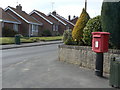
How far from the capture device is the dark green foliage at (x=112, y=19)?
23.1ft

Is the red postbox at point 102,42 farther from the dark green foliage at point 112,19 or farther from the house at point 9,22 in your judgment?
the house at point 9,22

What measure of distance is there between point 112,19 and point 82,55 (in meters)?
2.14

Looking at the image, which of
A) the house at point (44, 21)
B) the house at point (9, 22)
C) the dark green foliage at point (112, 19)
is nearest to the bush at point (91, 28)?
the dark green foliage at point (112, 19)

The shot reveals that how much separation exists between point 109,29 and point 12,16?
34.3 meters

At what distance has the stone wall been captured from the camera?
715cm

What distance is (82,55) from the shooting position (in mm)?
8391

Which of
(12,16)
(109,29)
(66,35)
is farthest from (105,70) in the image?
(12,16)

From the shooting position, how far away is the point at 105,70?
7.23 metres

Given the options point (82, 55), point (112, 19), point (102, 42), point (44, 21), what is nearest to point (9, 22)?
point (44, 21)

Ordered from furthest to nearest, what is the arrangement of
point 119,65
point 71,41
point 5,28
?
point 5,28
point 71,41
point 119,65

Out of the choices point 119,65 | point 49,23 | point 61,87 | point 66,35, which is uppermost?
point 49,23

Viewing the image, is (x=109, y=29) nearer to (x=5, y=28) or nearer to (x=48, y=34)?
(x=5, y=28)

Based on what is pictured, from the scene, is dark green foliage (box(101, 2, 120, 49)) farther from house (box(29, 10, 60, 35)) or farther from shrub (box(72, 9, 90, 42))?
house (box(29, 10, 60, 35))

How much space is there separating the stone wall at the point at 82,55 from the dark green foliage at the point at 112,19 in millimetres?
555
